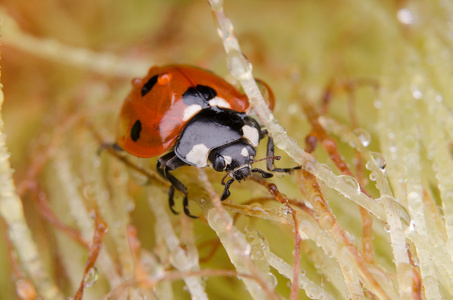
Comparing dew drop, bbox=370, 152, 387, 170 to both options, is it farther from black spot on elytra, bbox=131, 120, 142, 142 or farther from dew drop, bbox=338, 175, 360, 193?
black spot on elytra, bbox=131, 120, 142, 142

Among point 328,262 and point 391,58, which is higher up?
point 391,58

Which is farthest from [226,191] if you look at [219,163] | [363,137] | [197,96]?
[363,137]

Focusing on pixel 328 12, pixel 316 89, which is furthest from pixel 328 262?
pixel 328 12

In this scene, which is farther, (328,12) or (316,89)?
(328,12)

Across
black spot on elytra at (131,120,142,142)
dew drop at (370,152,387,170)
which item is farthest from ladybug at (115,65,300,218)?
dew drop at (370,152,387,170)

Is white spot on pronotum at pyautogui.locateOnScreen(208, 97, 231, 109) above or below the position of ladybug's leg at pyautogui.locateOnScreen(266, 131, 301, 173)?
above

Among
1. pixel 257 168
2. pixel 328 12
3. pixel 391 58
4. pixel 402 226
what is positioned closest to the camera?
pixel 402 226

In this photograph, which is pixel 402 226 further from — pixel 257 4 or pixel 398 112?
pixel 257 4
